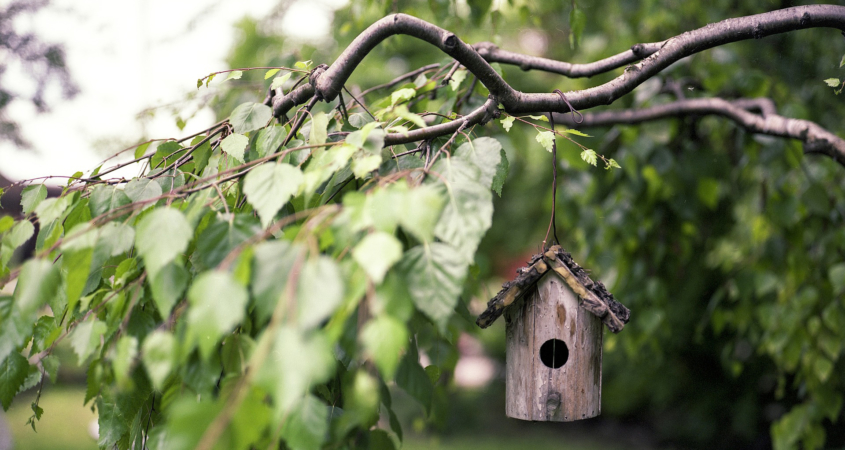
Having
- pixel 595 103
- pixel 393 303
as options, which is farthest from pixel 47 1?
pixel 393 303

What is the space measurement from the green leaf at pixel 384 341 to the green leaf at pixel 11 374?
0.66 meters

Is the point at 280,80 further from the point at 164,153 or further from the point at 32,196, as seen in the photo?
the point at 32,196

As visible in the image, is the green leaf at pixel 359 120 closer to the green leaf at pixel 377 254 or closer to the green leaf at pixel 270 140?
the green leaf at pixel 270 140

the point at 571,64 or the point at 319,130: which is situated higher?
the point at 571,64

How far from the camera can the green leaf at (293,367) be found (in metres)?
0.51

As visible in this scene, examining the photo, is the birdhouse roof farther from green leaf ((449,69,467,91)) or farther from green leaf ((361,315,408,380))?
green leaf ((361,315,408,380))

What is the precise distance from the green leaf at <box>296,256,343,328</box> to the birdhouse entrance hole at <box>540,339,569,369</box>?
0.83 meters

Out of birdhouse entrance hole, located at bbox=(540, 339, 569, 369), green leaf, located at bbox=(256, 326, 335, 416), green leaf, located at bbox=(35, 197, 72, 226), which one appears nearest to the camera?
green leaf, located at bbox=(256, 326, 335, 416)

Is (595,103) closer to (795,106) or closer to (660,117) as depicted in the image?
(660,117)

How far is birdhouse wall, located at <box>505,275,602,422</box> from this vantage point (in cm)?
120

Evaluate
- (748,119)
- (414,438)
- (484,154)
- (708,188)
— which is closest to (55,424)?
(414,438)

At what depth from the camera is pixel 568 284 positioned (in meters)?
1.18

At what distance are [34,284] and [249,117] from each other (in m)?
0.49

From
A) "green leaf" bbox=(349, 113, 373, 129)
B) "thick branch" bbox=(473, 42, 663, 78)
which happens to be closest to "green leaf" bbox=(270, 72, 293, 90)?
"green leaf" bbox=(349, 113, 373, 129)
